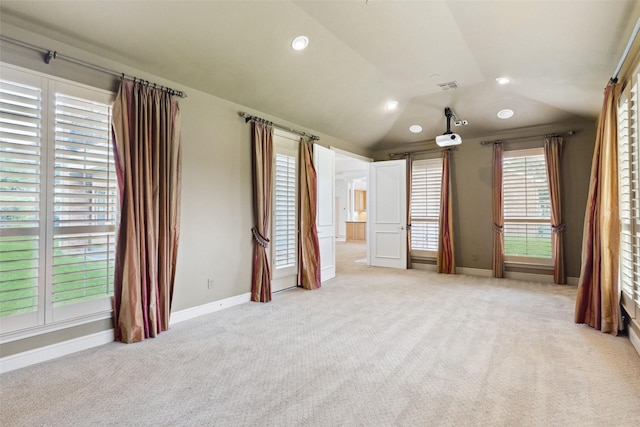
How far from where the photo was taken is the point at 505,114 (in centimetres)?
545

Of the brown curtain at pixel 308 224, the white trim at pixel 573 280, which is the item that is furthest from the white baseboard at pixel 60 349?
the white trim at pixel 573 280

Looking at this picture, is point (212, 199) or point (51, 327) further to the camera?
point (212, 199)

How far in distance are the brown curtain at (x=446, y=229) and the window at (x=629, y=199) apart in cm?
302

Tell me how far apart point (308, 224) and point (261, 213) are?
1.06 m

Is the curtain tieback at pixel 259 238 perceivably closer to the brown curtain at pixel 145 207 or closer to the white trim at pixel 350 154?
the brown curtain at pixel 145 207

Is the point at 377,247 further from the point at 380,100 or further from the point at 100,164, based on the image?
the point at 100,164

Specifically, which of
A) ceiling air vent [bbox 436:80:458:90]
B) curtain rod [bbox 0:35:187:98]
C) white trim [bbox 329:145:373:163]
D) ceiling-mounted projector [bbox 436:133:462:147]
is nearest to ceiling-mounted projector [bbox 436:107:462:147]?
ceiling-mounted projector [bbox 436:133:462:147]

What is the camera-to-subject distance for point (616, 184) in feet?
10.2

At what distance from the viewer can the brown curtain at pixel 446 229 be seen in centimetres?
622

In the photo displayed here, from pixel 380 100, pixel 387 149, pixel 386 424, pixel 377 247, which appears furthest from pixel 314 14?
pixel 377 247

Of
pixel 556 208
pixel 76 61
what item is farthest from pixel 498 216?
pixel 76 61

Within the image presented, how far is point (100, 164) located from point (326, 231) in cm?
355

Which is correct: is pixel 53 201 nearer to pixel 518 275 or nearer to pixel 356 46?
pixel 356 46

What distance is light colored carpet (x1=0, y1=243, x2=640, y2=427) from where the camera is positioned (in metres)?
1.89
